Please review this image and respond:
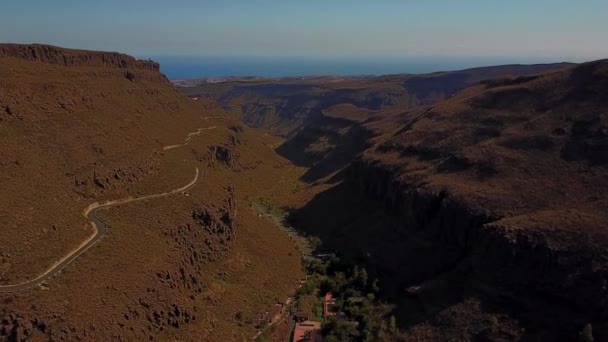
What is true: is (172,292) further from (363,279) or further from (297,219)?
(297,219)

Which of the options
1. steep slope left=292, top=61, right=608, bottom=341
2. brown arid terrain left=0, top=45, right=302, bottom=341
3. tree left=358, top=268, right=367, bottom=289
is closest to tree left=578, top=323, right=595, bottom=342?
steep slope left=292, top=61, right=608, bottom=341

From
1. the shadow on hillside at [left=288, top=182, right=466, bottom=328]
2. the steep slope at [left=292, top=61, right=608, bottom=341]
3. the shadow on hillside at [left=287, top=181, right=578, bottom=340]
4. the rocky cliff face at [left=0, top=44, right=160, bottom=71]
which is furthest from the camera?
the rocky cliff face at [left=0, top=44, right=160, bottom=71]

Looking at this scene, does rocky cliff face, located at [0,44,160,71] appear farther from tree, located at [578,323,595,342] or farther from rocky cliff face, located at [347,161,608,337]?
tree, located at [578,323,595,342]

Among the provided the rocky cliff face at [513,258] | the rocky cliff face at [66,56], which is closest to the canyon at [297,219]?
the rocky cliff face at [513,258]

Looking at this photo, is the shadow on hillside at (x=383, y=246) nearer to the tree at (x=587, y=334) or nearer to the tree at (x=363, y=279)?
the tree at (x=363, y=279)

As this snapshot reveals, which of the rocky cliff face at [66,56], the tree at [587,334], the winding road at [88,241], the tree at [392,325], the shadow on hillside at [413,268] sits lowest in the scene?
the tree at [392,325]
